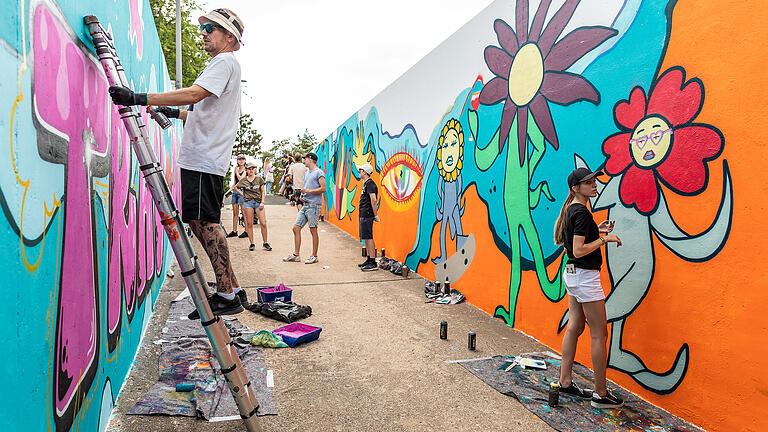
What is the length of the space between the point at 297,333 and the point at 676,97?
3967 millimetres

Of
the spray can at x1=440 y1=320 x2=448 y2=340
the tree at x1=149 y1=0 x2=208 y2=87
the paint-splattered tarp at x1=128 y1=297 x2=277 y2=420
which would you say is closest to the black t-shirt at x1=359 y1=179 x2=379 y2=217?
the spray can at x1=440 y1=320 x2=448 y2=340

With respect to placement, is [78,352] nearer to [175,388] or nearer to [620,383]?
[175,388]

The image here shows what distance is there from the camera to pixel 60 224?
207 centimetres

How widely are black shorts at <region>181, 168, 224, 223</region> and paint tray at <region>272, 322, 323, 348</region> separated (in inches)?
66.8

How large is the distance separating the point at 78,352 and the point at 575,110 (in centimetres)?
445

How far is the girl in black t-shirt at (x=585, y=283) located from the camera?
349 cm

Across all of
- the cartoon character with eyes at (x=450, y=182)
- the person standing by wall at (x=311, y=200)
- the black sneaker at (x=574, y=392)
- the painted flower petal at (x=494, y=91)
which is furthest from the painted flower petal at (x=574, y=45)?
the person standing by wall at (x=311, y=200)

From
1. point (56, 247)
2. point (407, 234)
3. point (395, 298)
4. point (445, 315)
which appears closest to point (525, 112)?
point (445, 315)

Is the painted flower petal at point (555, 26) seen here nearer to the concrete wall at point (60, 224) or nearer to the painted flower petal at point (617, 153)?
the painted flower petal at point (617, 153)

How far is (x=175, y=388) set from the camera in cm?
341

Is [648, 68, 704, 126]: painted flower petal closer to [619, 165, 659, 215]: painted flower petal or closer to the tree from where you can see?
[619, 165, 659, 215]: painted flower petal

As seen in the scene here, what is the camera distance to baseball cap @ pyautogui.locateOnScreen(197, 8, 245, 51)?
3.33 metres

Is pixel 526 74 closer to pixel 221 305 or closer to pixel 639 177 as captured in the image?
pixel 639 177

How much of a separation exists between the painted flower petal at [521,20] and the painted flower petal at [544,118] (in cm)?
80
